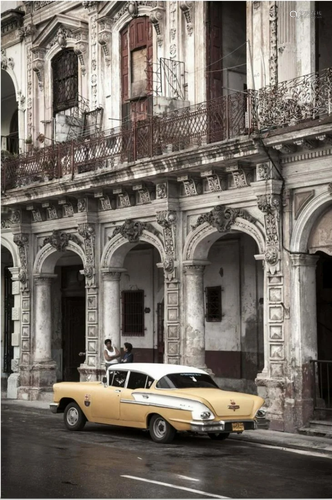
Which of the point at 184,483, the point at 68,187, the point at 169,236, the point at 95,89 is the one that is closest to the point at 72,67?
the point at 95,89

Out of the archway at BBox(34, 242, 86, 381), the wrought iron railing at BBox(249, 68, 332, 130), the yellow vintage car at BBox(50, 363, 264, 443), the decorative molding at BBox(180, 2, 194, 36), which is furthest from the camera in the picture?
the archway at BBox(34, 242, 86, 381)

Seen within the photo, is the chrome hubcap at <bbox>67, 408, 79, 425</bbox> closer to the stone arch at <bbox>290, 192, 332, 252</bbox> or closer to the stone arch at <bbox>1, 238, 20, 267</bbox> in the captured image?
the stone arch at <bbox>290, 192, 332, 252</bbox>

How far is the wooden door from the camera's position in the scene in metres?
25.1

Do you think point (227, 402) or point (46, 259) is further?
point (46, 259)

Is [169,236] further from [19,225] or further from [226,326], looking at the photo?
[19,225]

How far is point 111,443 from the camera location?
14.0 m

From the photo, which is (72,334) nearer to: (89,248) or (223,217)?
(89,248)

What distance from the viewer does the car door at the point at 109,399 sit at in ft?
48.4

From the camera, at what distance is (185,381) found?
14625mm

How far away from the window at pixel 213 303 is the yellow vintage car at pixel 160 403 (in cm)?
569

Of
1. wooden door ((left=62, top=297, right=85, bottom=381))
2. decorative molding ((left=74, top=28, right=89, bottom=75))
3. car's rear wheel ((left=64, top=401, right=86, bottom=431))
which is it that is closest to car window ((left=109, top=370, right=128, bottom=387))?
car's rear wheel ((left=64, top=401, right=86, bottom=431))

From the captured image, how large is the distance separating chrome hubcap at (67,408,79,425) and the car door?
635 millimetres

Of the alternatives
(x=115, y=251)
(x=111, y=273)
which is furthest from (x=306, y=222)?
(x=111, y=273)

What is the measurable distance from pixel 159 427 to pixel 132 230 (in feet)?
21.7
